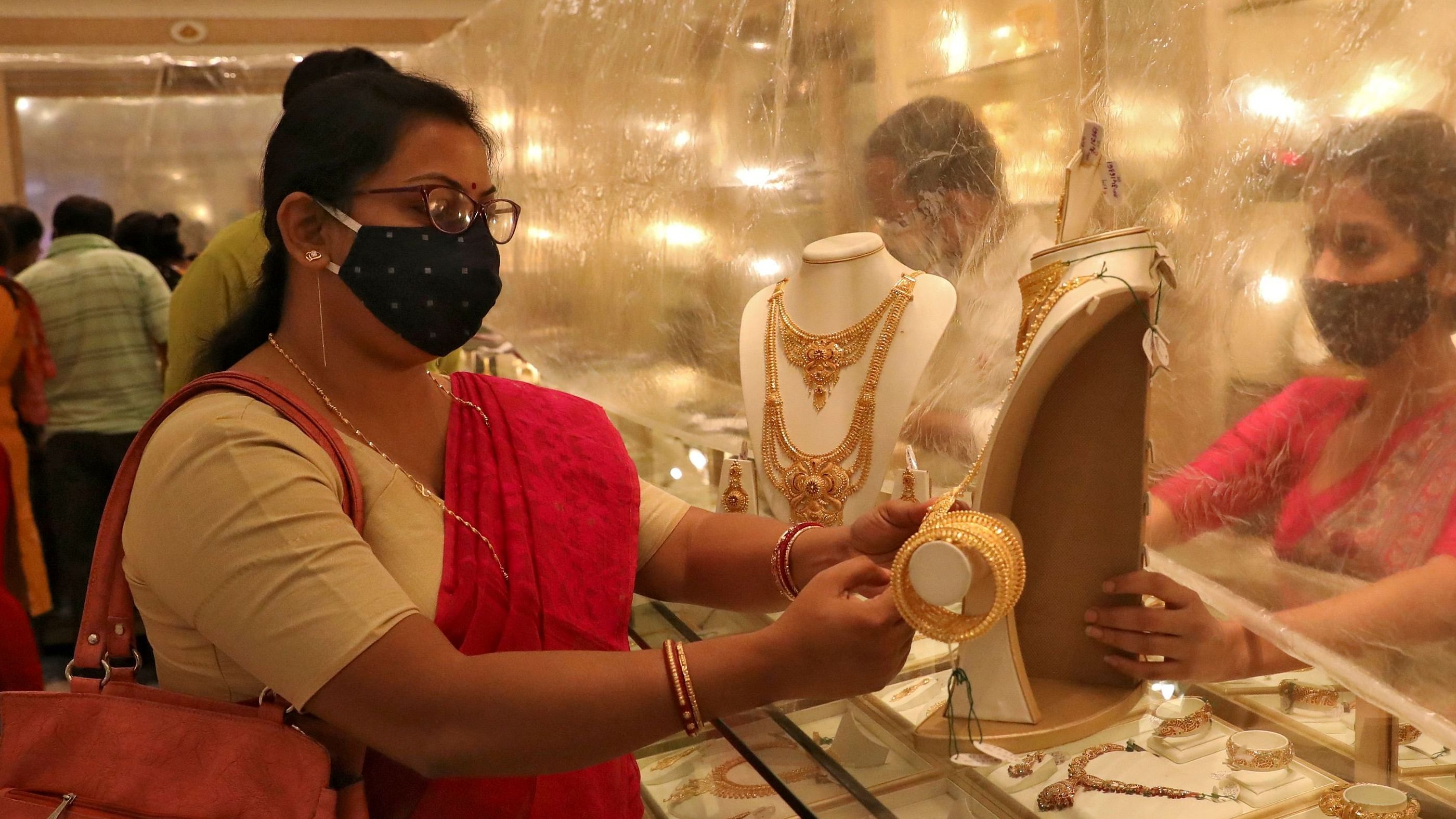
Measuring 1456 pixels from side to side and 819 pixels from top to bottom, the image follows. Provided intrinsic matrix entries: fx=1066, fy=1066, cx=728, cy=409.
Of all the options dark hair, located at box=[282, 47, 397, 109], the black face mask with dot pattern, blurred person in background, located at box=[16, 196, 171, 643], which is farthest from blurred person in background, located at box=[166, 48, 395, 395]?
blurred person in background, located at box=[16, 196, 171, 643]

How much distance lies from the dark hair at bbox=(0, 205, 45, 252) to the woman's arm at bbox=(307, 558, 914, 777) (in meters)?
3.98

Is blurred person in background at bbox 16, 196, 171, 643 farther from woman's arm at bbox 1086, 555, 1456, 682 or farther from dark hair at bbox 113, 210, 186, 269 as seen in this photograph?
woman's arm at bbox 1086, 555, 1456, 682

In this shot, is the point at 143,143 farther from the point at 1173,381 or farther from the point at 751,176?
the point at 1173,381

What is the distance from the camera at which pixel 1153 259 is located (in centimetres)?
85

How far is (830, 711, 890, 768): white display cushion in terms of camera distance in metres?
1.08

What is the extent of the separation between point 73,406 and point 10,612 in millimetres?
1233

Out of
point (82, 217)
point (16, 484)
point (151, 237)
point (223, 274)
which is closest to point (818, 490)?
point (223, 274)

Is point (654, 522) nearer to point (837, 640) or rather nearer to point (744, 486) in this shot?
point (744, 486)

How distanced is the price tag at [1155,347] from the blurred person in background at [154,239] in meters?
4.09

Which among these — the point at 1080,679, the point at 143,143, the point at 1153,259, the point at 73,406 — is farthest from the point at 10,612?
the point at 143,143

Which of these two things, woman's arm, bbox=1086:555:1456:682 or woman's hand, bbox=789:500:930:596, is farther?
woman's hand, bbox=789:500:930:596

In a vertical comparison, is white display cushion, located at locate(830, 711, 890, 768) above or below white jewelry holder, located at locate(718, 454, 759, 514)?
below

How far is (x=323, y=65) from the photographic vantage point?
1.90 metres

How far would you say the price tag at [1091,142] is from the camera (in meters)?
0.88
